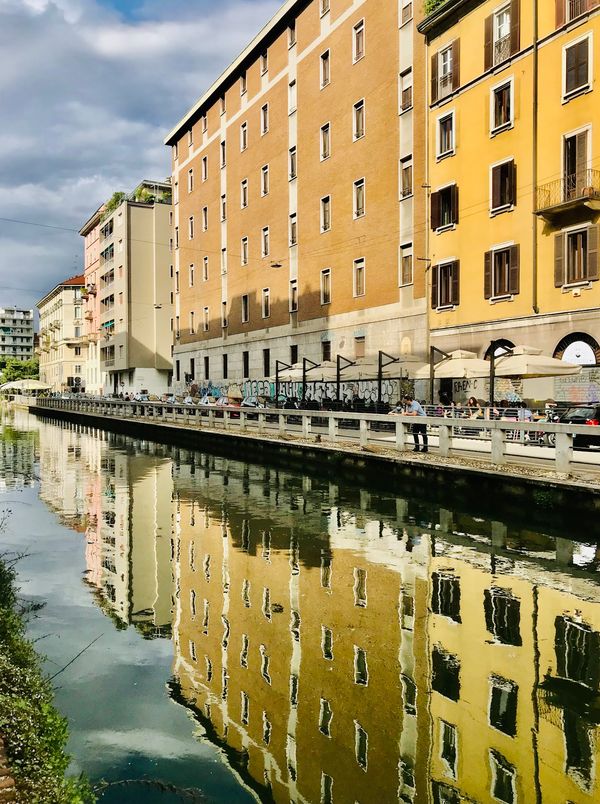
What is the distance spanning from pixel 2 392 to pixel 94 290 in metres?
58.4

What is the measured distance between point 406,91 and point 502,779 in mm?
31876

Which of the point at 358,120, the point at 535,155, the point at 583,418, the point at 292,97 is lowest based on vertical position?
the point at 583,418

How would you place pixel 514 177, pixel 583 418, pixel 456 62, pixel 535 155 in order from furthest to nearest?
pixel 456 62, pixel 514 177, pixel 535 155, pixel 583 418

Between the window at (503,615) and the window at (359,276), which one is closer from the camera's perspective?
Result: the window at (503,615)

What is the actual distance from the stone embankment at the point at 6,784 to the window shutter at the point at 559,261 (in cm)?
2349

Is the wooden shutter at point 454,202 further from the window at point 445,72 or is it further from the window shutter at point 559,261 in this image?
the window shutter at point 559,261

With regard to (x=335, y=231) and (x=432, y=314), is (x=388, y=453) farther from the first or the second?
(x=335, y=231)

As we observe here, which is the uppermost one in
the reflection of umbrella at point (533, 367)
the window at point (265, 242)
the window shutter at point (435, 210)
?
the window at point (265, 242)

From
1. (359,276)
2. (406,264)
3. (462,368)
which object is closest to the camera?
(462,368)

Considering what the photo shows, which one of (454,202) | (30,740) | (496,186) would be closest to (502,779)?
(30,740)

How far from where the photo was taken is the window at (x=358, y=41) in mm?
34969

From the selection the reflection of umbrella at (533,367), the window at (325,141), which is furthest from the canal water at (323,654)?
the window at (325,141)

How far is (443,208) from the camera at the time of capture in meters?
30.2

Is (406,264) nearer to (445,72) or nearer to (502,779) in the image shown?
(445,72)
